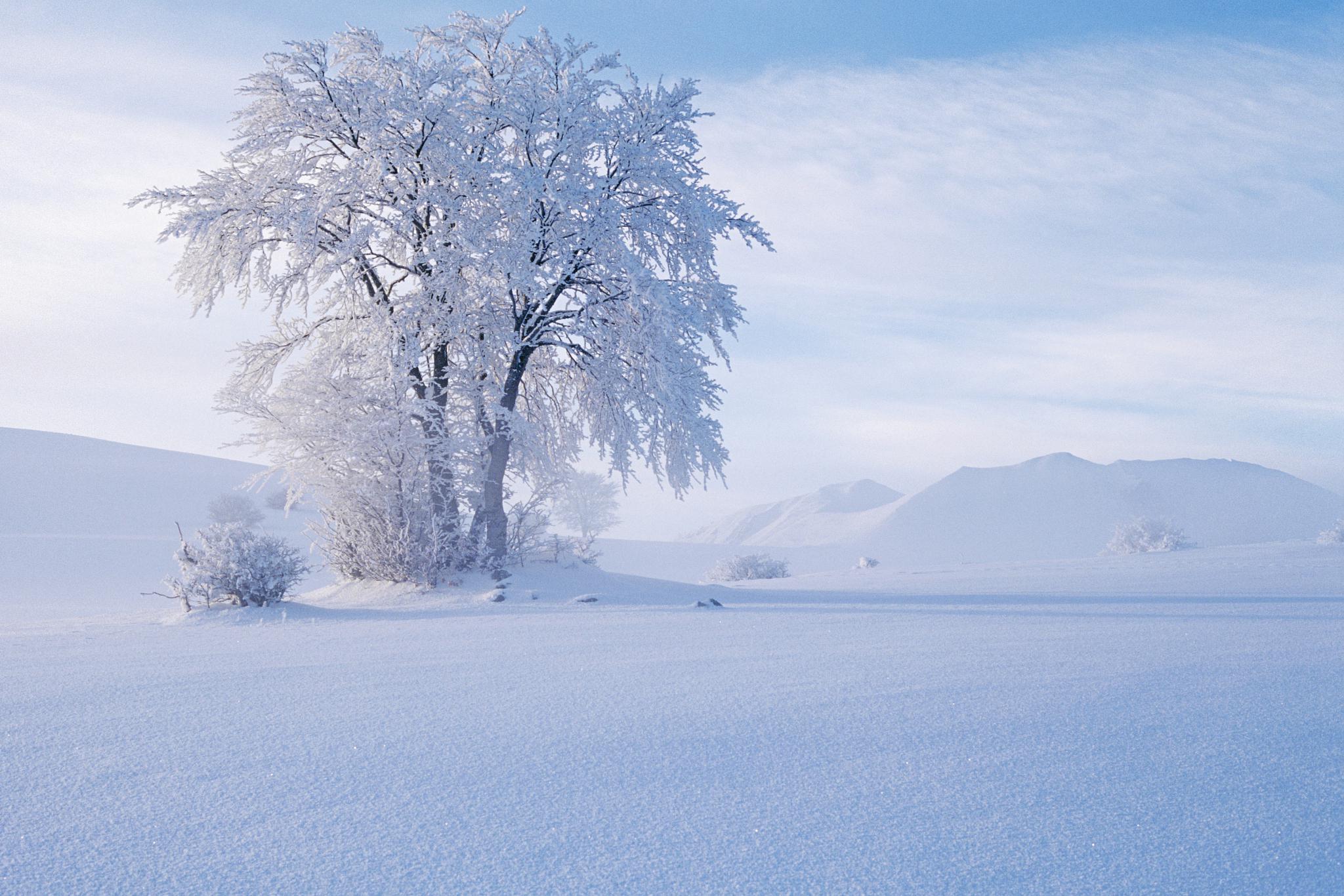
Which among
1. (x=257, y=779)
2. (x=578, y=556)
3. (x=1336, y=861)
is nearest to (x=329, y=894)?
(x=257, y=779)

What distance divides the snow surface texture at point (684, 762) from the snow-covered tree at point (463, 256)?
201 inches

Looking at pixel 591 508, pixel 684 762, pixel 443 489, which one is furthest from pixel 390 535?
pixel 591 508

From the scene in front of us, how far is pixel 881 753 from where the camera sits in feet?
9.97

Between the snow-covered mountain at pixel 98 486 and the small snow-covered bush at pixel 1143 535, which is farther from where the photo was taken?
the snow-covered mountain at pixel 98 486

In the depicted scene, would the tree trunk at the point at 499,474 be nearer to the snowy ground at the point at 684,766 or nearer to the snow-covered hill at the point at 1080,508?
the snowy ground at the point at 684,766

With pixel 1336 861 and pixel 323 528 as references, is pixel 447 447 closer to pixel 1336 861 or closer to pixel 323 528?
pixel 323 528

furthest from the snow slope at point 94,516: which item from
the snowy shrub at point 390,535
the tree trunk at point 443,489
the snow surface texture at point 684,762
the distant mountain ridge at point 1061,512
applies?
the distant mountain ridge at point 1061,512

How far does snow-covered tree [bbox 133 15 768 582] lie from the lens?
37.3 ft

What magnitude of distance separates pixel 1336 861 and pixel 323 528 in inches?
437

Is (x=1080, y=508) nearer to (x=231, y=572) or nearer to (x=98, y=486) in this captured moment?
(x=98, y=486)

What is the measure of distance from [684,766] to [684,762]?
4 cm

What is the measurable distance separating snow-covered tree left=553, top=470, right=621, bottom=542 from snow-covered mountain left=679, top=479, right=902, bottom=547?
12676 mm

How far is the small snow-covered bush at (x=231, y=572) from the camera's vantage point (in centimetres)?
897

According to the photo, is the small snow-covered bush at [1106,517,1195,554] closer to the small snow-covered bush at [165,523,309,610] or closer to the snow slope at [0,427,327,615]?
the snow slope at [0,427,327,615]
